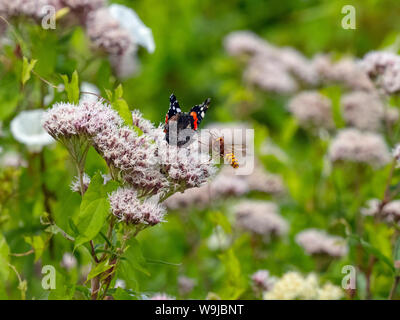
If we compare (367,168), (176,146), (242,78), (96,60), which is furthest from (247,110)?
(176,146)

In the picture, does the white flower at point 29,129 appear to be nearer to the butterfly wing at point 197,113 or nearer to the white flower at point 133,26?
the white flower at point 133,26

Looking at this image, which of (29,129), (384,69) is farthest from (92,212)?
(384,69)

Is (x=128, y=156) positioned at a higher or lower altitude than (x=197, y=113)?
lower

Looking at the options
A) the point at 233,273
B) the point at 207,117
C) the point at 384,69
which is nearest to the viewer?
the point at 233,273

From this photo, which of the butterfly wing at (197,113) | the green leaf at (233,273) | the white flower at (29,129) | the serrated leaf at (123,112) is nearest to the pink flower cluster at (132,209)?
the serrated leaf at (123,112)

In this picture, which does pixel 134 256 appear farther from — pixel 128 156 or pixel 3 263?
pixel 3 263

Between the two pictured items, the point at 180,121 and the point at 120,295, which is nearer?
the point at 120,295
